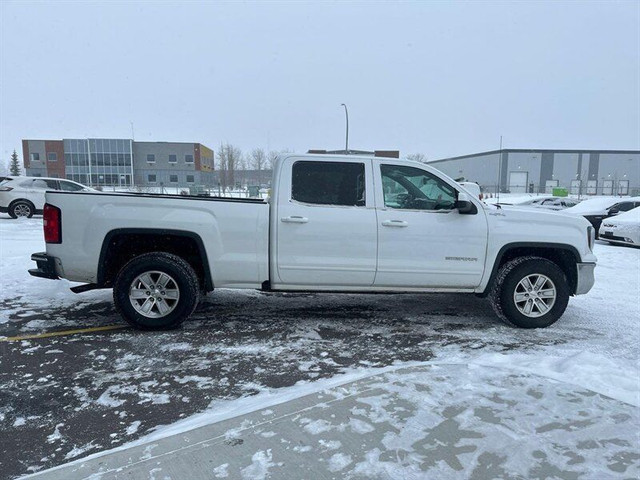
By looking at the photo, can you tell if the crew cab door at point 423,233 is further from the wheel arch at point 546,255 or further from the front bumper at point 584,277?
the front bumper at point 584,277

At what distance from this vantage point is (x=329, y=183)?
16.9 feet

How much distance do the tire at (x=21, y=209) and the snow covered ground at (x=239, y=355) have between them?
11.9 meters

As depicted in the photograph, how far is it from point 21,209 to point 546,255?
17.5 metres

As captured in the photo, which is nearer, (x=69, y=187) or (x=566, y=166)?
(x=69, y=187)

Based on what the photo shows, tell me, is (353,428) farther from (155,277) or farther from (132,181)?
(132,181)

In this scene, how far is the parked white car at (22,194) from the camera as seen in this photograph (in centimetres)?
1638

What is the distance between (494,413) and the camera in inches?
127

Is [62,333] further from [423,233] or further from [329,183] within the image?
[423,233]

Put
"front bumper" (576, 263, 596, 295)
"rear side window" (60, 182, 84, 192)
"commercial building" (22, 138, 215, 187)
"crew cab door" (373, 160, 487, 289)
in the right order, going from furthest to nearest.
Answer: "commercial building" (22, 138, 215, 187)
"rear side window" (60, 182, 84, 192)
"front bumper" (576, 263, 596, 295)
"crew cab door" (373, 160, 487, 289)

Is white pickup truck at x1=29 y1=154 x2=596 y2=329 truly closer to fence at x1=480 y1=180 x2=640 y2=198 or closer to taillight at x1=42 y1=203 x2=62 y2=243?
taillight at x1=42 y1=203 x2=62 y2=243

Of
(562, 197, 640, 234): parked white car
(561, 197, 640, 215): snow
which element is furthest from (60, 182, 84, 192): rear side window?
(561, 197, 640, 215): snow

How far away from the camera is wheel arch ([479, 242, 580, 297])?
5223 mm

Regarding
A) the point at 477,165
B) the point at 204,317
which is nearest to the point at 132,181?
the point at 477,165

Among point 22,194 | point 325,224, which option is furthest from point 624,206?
point 22,194
